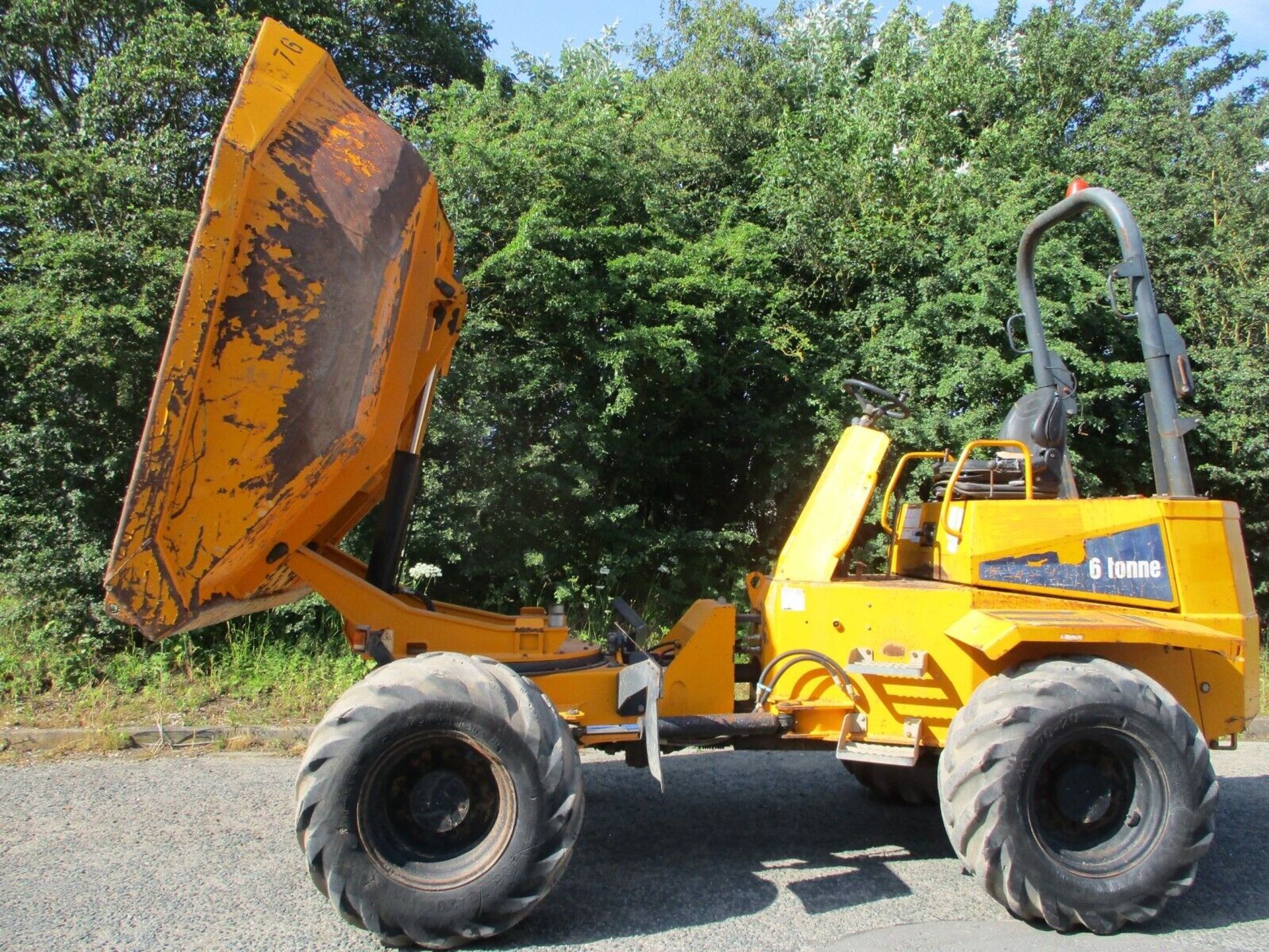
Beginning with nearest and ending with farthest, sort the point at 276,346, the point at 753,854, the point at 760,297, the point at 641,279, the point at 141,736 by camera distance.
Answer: the point at 276,346
the point at 753,854
the point at 141,736
the point at 641,279
the point at 760,297

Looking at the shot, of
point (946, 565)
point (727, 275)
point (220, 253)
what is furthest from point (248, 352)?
point (727, 275)

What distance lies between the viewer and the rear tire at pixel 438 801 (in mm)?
3922

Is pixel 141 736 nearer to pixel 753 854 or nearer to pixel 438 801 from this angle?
pixel 438 801

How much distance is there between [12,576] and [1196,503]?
31.5 ft

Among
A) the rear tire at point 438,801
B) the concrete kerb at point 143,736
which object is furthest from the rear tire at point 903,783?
the concrete kerb at point 143,736

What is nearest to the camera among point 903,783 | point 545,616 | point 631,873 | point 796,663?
point 631,873

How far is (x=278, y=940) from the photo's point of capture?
399 centimetres

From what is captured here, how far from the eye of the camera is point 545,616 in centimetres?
538

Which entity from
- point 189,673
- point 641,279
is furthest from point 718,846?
point 641,279

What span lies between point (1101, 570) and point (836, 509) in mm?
1301

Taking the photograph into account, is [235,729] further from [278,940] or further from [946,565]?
[946,565]

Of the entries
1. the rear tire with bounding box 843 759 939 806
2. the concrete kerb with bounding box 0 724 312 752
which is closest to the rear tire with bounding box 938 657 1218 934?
the rear tire with bounding box 843 759 939 806

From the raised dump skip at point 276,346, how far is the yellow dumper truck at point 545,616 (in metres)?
0.01

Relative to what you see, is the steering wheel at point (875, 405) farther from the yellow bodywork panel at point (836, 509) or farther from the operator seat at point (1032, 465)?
the operator seat at point (1032, 465)
